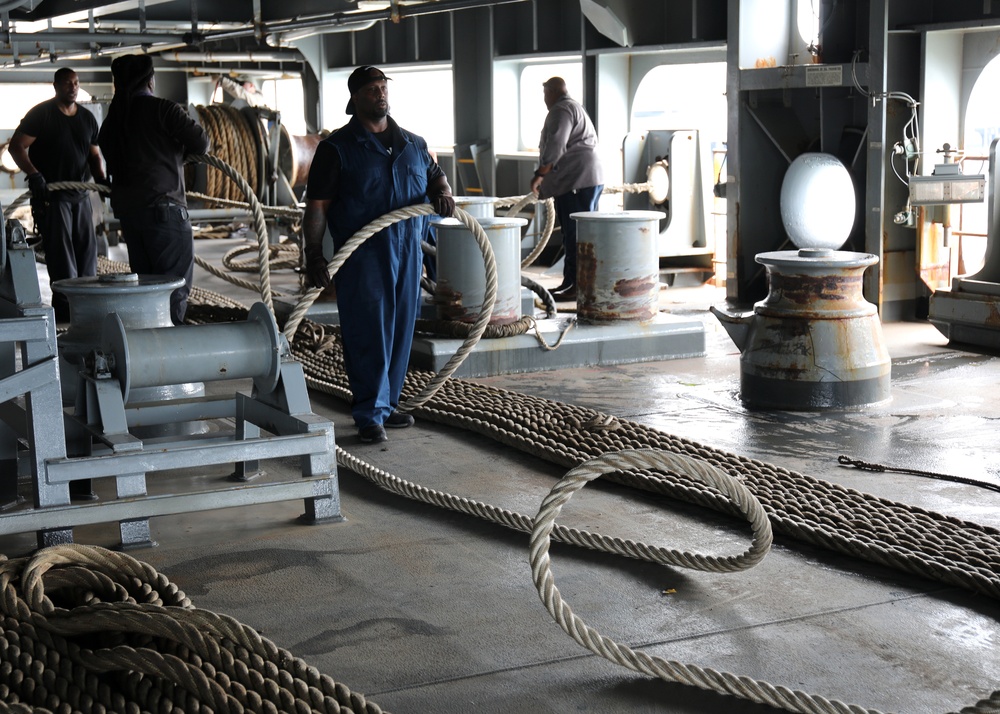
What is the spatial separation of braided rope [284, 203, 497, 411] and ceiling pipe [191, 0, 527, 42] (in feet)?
14.8

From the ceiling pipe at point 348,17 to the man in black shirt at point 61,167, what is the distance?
317 cm

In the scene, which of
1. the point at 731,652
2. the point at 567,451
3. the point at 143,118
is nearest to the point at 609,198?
the point at 143,118

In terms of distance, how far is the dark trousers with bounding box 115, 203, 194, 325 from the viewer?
719 cm

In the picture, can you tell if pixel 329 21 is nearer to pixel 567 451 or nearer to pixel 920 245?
pixel 920 245

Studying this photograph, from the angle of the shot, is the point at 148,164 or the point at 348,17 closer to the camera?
the point at 148,164

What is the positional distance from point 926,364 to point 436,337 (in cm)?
298

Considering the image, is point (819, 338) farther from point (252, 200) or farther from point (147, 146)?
point (147, 146)

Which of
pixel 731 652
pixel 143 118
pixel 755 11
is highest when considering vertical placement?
pixel 755 11

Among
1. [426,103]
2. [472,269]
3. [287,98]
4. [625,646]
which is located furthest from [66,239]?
[287,98]

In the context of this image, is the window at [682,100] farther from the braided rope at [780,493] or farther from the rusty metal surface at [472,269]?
the braided rope at [780,493]

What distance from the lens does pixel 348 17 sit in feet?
38.1

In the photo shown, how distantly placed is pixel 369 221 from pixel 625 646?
307 centimetres

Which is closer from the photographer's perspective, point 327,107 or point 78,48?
point 78,48

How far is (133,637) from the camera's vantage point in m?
3.29
